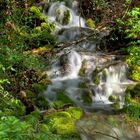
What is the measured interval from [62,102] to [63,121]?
130 centimetres

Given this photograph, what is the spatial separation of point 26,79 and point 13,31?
1.45 meters

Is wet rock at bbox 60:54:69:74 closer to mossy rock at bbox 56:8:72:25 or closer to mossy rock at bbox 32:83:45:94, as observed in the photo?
mossy rock at bbox 32:83:45:94

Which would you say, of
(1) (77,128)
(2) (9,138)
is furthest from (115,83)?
(2) (9,138)

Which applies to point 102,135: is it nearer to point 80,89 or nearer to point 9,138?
point 80,89

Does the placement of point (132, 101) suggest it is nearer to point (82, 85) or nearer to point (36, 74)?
point (82, 85)

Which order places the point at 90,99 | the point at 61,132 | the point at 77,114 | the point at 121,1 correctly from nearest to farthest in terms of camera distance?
the point at 61,132 → the point at 77,114 → the point at 90,99 → the point at 121,1

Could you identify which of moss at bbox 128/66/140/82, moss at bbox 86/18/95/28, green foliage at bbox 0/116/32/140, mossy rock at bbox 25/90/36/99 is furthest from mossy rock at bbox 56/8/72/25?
green foliage at bbox 0/116/32/140

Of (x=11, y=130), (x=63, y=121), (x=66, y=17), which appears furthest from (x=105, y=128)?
(x=66, y=17)

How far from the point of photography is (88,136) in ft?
21.2

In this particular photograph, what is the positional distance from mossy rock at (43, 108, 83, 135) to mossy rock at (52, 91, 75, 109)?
374mm

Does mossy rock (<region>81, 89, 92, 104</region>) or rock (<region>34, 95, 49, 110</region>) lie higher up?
rock (<region>34, 95, 49, 110</region>)

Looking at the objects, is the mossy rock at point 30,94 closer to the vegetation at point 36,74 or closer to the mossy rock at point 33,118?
the vegetation at point 36,74

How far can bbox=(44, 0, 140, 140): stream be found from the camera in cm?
688

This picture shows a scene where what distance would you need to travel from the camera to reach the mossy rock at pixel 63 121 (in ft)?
20.4
